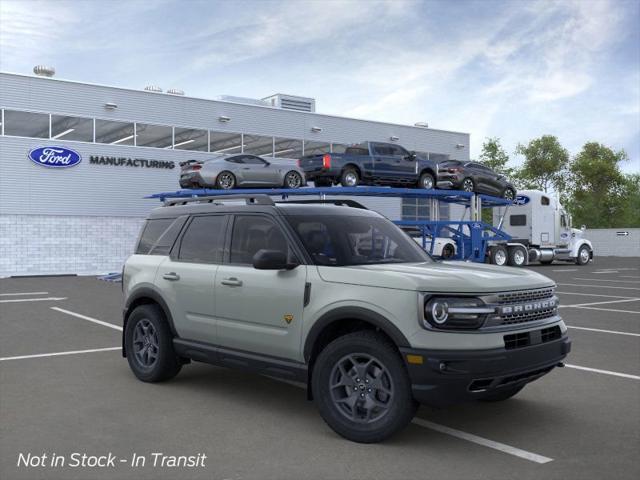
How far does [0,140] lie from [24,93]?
212 cm

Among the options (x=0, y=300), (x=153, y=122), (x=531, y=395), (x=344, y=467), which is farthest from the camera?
(x=153, y=122)

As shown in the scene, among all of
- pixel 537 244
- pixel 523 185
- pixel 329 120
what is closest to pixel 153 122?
pixel 329 120

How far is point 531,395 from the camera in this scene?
20.8ft

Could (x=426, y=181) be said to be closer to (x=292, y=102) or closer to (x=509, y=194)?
(x=509, y=194)

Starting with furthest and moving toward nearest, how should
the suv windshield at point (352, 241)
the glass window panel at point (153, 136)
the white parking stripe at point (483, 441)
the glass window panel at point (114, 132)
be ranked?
the glass window panel at point (153, 136), the glass window panel at point (114, 132), the suv windshield at point (352, 241), the white parking stripe at point (483, 441)

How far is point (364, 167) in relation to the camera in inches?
903

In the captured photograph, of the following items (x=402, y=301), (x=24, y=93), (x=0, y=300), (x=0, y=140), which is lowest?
(x=0, y=300)

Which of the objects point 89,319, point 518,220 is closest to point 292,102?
point 518,220

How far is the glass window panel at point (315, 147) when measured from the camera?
3531 cm

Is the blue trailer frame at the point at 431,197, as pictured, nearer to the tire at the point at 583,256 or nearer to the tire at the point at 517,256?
the tire at the point at 517,256

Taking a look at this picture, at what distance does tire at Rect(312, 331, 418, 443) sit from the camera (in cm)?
474

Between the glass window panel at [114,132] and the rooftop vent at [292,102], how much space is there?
924 cm

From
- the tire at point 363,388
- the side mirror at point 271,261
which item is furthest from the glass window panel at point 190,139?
the tire at point 363,388

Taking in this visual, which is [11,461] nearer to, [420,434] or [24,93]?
[420,434]
